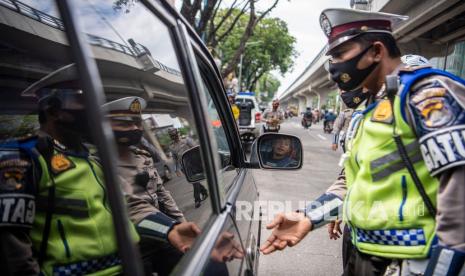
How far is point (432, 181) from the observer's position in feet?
4.21

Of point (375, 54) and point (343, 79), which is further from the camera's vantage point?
point (343, 79)

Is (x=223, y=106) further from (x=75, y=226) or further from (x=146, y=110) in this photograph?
(x=75, y=226)

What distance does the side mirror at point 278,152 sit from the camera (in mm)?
2176

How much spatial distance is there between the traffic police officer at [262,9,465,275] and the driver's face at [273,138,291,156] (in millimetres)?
547

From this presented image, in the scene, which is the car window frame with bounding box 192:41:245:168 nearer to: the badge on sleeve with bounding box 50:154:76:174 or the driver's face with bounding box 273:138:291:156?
the driver's face with bounding box 273:138:291:156

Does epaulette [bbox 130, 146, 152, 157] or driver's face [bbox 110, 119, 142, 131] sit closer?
driver's face [bbox 110, 119, 142, 131]

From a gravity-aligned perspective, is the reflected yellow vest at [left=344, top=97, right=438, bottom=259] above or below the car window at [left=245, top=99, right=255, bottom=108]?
below

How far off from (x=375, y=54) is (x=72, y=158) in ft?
4.03

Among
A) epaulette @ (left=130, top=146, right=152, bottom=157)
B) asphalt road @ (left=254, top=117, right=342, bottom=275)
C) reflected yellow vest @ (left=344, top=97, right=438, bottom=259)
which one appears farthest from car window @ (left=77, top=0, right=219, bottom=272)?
asphalt road @ (left=254, top=117, right=342, bottom=275)

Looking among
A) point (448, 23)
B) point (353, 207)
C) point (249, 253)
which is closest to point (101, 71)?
point (353, 207)

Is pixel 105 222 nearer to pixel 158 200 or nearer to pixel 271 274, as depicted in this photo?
pixel 158 200

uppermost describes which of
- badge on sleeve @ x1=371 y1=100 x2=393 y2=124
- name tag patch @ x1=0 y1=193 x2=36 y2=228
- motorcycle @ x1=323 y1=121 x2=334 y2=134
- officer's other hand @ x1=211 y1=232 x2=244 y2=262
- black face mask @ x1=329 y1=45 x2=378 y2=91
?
black face mask @ x1=329 y1=45 x2=378 y2=91

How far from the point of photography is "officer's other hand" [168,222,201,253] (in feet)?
3.92

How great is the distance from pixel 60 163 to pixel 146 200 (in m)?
0.26
